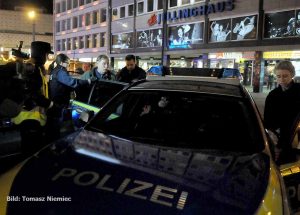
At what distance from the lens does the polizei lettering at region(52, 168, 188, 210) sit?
2.09 metres

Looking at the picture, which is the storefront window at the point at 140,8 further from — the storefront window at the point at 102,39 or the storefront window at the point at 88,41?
the storefront window at the point at 88,41

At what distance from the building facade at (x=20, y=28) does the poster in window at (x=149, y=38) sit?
106 feet

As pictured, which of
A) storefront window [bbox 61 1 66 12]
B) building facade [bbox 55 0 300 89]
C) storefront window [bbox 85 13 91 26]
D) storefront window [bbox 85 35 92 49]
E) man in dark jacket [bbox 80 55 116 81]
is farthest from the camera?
storefront window [bbox 61 1 66 12]

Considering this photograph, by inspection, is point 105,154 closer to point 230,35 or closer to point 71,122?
point 71,122

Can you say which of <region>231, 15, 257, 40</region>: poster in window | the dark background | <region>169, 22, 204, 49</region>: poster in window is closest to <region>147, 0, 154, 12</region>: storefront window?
<region>169, 22, 204, 49</region>: poster in window

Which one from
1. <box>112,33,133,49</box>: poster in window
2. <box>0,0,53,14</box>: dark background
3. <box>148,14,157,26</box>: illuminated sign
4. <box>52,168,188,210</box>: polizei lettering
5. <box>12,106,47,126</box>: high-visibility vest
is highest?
<box>0,0,53,14</box>: dark background

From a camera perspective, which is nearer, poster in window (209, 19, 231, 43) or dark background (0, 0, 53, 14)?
poster in window (209, 19, 231, 43)

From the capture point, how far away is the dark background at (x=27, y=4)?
7019cm

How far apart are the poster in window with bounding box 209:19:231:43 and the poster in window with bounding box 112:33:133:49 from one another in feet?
38.9

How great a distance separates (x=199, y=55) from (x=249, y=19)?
6.25m

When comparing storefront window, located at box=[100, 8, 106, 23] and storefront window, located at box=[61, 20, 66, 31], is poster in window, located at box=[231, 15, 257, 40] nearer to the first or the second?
storefront window, located at box=[100, 8, 106, 23]

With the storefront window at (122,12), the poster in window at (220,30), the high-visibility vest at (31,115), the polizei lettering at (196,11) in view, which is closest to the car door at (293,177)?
the high-visibility vest at (31,115)

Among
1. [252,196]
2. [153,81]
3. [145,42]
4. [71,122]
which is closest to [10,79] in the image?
[153,81]

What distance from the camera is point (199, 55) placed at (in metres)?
34.2
